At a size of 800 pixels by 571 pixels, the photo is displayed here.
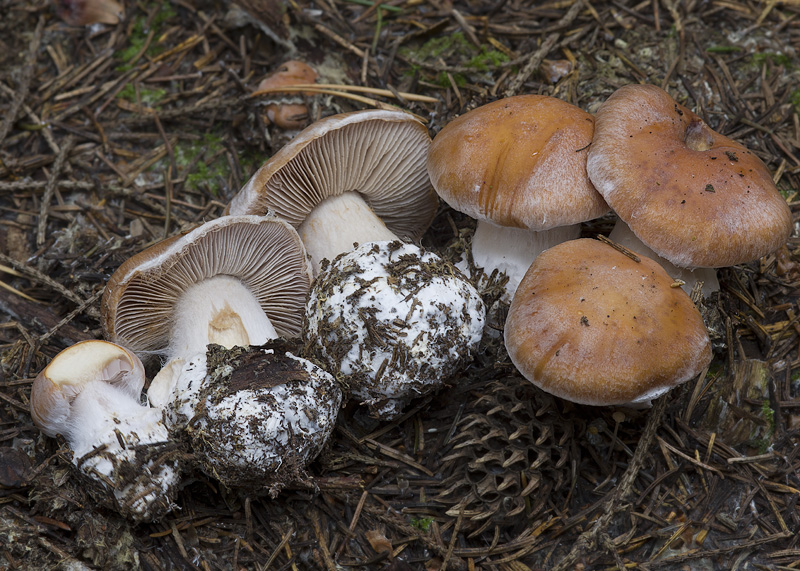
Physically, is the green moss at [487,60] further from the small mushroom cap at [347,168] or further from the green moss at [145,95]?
the green moss at [145,95]

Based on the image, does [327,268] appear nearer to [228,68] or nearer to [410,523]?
[410,523]

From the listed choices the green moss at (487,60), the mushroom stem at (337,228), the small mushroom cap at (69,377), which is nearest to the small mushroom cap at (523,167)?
the mushroom stem at (337,228)

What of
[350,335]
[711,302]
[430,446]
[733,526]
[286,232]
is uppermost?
[286,232]

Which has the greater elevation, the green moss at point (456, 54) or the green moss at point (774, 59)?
the green moss at point (456, 54)

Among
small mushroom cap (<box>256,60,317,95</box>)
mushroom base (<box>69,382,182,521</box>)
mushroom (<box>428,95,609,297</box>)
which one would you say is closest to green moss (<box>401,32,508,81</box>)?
small mushroom cap (<box>256,60,317,95</box>)

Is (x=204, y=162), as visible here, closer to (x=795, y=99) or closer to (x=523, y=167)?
(x=523, y=167)

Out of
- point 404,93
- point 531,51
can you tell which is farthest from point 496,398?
point 531,51
